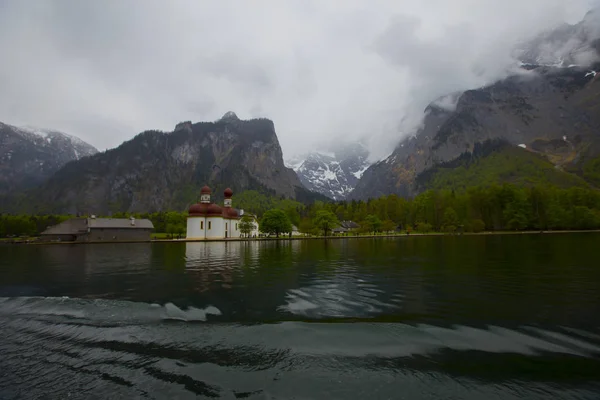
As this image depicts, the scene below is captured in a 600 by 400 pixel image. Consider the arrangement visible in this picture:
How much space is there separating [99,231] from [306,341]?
387 ft

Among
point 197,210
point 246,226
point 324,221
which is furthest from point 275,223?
point 197,210

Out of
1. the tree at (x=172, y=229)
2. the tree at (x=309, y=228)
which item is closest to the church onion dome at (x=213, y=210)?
the tree at (x=172, y=229)

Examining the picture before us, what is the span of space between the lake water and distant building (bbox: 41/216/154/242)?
99.3 m

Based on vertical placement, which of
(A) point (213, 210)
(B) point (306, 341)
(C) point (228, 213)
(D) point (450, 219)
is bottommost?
(B) point (306, 341)

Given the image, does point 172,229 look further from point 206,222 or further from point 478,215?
point 478,215

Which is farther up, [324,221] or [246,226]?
[324,221]

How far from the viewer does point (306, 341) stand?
11.1m

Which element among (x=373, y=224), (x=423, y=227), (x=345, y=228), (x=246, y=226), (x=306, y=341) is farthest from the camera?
(x=345, y=228)

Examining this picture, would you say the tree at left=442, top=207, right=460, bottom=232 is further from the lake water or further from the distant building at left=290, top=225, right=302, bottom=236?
the lake water

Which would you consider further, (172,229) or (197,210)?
(172,229)

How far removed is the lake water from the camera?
7926 millimetres

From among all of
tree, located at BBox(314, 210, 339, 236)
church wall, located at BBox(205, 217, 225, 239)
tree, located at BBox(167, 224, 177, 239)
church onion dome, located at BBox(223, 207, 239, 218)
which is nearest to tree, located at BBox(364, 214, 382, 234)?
tree, located at BBox(314, 210, 339, 236)

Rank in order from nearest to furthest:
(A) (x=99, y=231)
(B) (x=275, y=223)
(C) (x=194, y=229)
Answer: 1. (A) (x=99, y=231)
2. (C) (x=194, y=229)
3. (B) (x=275, y=223)

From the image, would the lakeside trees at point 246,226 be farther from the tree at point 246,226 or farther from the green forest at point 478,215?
the green forest at point 478,215
